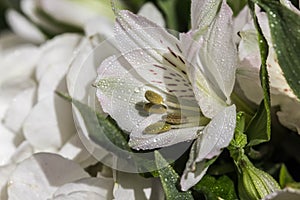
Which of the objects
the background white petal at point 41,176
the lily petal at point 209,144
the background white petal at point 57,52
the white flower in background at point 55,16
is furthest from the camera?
the white flower in background at point 55,16

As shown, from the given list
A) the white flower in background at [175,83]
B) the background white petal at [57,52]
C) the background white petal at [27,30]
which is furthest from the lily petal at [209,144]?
the background white petal at [27,30]

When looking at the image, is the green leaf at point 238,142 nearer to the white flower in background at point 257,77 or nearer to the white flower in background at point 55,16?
the white flower in background at point 257,77

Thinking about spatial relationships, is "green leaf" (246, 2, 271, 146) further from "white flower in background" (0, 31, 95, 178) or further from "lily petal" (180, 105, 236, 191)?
"white flower in background" (0, 31, 95, 178)

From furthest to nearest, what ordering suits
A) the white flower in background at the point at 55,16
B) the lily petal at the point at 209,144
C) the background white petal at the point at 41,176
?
the white flower in background at the point at 55,16, the background white petal at the point at 41,176, the lily petal at the point at 209,144

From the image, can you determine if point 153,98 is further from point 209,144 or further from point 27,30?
point 27,30

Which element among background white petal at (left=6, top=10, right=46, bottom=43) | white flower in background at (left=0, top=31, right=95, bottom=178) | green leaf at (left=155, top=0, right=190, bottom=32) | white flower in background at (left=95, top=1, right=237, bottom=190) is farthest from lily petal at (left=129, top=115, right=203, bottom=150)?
background white petal at (left=6, top=10, right=46, bottom=43)

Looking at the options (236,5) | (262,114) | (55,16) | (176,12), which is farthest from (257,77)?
(55,16)
